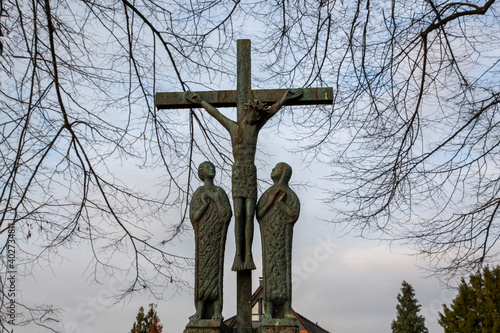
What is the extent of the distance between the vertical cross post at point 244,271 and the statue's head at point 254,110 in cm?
14

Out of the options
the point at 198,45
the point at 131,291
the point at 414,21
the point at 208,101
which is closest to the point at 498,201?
the point at 414,21

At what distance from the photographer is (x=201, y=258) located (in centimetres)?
471

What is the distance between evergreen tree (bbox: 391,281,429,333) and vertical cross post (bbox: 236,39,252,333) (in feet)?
72.8

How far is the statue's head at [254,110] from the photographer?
16.5 feet

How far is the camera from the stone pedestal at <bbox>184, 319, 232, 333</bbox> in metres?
4.44

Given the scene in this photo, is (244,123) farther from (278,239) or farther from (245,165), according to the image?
(278,239)

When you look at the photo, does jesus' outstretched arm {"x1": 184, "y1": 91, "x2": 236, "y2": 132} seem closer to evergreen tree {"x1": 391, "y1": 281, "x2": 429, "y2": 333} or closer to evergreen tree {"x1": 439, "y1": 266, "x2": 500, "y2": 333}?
evergreen tree {"x1": 439, "y1": 266, "x2": 500, "y2": 333}

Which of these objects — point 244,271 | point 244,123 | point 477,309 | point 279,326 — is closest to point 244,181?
point 244,123

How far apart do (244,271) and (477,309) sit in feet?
34.9

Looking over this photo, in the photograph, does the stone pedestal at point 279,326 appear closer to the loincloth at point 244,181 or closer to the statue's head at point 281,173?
the loincloth at point 244,181

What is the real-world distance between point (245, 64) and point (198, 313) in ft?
8.13

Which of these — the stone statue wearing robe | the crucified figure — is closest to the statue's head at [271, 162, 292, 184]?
the stone statue wearing robe

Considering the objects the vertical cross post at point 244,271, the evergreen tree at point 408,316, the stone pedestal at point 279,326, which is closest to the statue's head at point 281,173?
the vertical cross post at point 244,271

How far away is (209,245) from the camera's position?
15.5 feet
